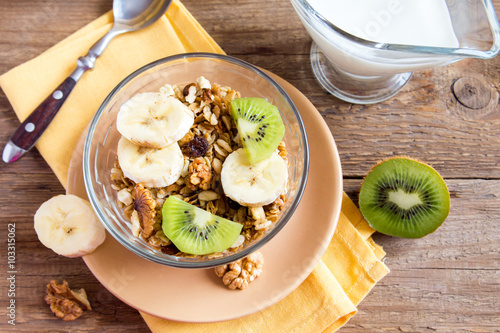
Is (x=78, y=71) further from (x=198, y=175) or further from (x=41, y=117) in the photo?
(x=198, y=175)

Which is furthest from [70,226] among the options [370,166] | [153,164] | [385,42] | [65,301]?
[385,42]

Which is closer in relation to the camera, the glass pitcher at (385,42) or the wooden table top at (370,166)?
the glass pitcher at (385,42)

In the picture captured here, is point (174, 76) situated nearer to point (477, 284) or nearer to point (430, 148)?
point (430, 148)

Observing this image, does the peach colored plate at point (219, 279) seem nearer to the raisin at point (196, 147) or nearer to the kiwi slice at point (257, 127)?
the kiwi slice at point (257, 127)

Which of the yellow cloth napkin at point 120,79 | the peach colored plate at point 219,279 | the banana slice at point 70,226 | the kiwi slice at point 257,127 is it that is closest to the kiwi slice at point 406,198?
the yellow cloth napkin at point 120,79

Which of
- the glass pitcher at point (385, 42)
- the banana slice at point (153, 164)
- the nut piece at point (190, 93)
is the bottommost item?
the banana slice at point (153, 164)

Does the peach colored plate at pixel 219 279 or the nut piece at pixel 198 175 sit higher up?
the nut piece at pixel 198 175

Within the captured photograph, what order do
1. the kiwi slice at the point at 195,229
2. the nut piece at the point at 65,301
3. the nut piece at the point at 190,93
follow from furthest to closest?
1. the nut piece at the point at 65,301
2. the nut piece at the point at 190,93
3. the kiwi slice at the point at 195,229
